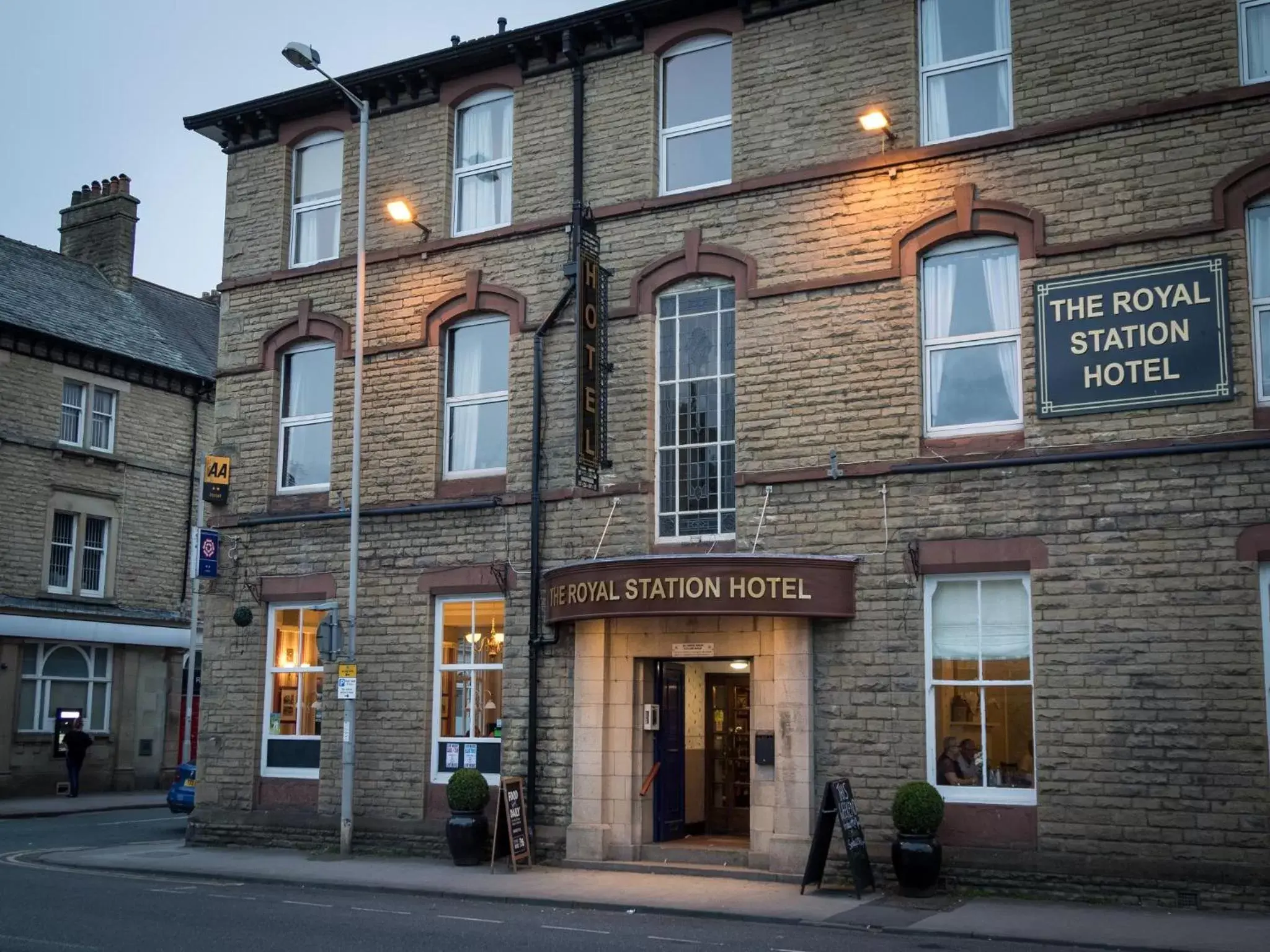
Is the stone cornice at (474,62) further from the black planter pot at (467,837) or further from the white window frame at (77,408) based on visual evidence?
the white window frame at (77,408)

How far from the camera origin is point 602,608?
16.5 m

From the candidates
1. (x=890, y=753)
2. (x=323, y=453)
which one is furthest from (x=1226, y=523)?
(x=323, y=453)

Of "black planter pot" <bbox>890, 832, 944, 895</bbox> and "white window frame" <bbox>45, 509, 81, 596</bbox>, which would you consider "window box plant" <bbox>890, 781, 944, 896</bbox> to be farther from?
"white window frame" <bbox>45, 509, 81, 596</bbox>

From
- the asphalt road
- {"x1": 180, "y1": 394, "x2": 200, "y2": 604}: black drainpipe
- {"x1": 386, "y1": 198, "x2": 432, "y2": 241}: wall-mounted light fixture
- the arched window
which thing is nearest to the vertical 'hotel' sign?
the arched window

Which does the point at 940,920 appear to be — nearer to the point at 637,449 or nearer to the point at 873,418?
the point at 873,418

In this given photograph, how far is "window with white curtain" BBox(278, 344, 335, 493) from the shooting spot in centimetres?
2070

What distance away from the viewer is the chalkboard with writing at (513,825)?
16.8m

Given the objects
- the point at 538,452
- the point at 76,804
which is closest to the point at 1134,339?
the point at 538,452

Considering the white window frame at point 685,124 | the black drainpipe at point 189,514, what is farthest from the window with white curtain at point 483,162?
the black drainpipe at point 189,514

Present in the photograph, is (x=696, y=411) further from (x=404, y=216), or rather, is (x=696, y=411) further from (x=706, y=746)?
(x=404, y=216)

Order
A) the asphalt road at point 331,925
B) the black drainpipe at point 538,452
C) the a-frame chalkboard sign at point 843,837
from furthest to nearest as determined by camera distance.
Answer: the black drainpipe at point 538,452, the a-frame chalkboard sign at point 843,837, the asphalt road at point 331,925

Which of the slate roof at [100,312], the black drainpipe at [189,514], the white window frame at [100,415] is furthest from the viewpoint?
the black drainpipe at [189,514]

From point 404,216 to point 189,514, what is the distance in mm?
19278

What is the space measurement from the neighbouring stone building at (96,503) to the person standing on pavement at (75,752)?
3.67 ft
